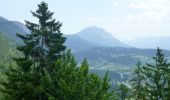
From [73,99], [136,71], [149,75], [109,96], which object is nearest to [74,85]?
[73,99]

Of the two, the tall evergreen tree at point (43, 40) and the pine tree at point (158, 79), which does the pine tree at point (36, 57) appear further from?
the pine tree at point (158, 79)

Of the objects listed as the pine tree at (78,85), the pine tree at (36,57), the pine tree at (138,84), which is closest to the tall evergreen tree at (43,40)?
the pine tree at (36,57)

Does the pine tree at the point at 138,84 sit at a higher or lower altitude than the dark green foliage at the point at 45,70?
Answer: lower

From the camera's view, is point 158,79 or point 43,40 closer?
point 43,40

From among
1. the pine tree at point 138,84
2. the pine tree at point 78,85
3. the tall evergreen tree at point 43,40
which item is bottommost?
the pine tree at point 138,84

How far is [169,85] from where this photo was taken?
42000 mm

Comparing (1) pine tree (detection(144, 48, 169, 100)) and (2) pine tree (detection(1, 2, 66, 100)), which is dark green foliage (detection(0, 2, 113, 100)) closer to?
(2) pine tree (detection(1, 2, 66, 100))

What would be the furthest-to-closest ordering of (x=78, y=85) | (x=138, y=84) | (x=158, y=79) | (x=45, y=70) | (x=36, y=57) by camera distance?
(x=138, y=84)
(x=158, y=79)
(x=36, y=57)
(x=45, y=70)
(x=78, y=85)

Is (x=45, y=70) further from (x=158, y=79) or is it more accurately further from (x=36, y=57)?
(x=158, y=79)

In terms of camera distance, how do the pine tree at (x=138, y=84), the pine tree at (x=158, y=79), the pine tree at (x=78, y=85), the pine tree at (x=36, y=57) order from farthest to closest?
1. the pine tree at (x=138, y=84)
2. the pine tree at (x=158, y=79)
3. the pine tree at (x=36, y=57)
4. the pine tree at (x=78, y=85)

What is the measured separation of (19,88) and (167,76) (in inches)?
653

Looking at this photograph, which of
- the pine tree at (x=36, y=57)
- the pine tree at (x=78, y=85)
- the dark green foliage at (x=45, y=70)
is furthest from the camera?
the pine tree at (x=36, y=57)

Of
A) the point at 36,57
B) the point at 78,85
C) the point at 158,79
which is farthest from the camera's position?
the point at 158,79

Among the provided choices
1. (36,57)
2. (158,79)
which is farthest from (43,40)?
(158,79)
